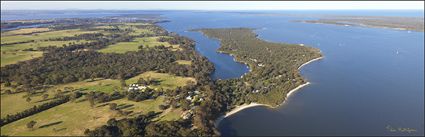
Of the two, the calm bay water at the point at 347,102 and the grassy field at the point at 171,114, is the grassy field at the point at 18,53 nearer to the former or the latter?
the grassy field at the point at 171,114

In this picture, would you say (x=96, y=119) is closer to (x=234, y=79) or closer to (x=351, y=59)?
(x=234, y=79)

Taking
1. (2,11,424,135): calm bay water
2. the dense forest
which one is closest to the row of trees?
(2,11,424,135): calm bay water

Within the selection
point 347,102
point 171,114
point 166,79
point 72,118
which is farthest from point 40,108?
point 347,102

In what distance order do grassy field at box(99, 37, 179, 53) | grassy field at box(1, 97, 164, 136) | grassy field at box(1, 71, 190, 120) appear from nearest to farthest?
1. grassy field at box(1, 97, 164, 136)
2. grassy field at box(1, 71, 190, 120)
3. grassy field at box(99, 37, 179, 53)

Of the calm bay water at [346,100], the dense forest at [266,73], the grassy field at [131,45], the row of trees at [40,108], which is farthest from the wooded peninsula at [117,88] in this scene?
the calm bay water at [346,100]

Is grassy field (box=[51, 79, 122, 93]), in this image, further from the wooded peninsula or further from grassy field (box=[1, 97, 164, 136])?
grassy field (box=[1, 97, 164, 136])

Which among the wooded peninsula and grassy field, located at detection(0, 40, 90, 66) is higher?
grassy field, located at detection(0, 40, 90, 66)

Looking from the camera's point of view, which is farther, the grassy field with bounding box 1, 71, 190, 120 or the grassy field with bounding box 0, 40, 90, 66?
the grassy field with bounding box 1, 71, 190, 120
